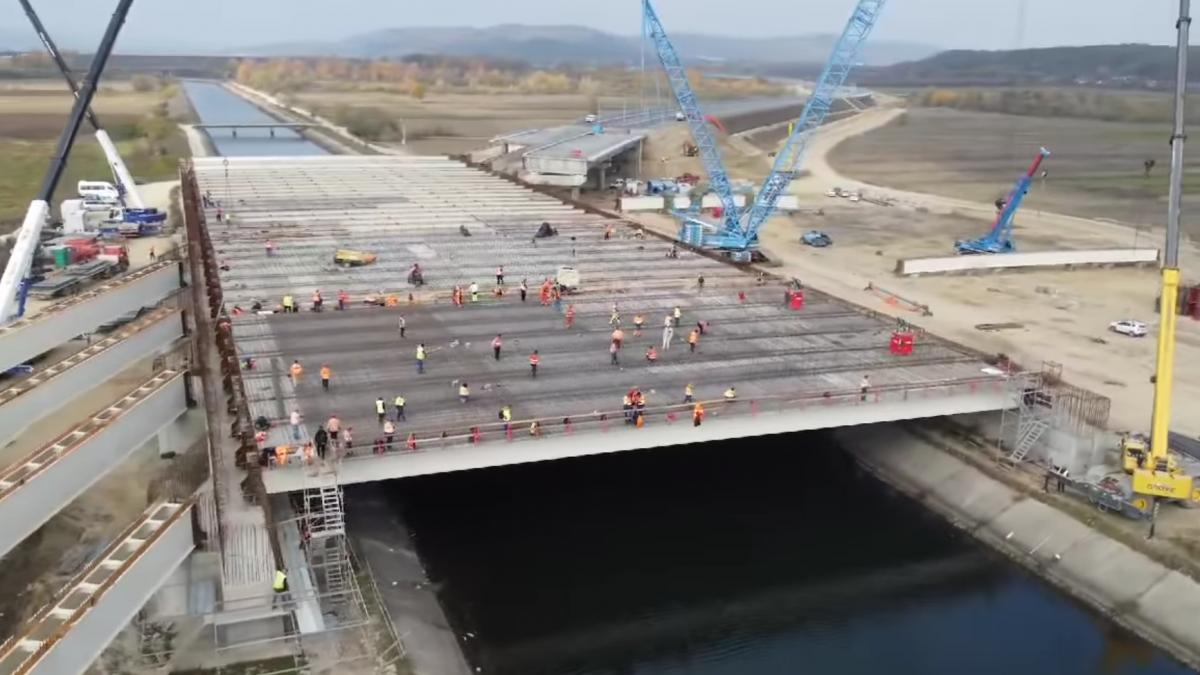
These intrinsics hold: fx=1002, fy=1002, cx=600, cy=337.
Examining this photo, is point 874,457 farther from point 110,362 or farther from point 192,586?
point 110,362

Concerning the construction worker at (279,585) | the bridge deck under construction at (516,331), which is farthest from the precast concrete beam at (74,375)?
the construction worker at (279,585)

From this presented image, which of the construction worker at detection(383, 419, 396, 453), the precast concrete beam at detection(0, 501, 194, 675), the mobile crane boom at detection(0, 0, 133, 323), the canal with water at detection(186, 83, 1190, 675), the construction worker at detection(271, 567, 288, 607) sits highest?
A: the mobile crane boom at detection(0, 0, 133, 323)

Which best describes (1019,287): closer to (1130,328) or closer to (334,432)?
(1130,328)

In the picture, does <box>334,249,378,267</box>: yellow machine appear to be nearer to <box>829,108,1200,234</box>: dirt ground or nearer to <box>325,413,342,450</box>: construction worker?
<box>325,413,342,450</box>: construction worker

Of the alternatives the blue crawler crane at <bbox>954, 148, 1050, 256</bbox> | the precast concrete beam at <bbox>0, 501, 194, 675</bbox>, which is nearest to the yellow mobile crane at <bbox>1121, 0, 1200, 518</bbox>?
the precast concrete beam at <bbox>0, 501, 194, 675</bbox>

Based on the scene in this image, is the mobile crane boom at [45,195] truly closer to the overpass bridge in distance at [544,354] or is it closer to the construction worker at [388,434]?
the overpass bridge in distance at [544,354]

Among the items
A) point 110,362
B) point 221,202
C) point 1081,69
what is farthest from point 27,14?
point 1081,69

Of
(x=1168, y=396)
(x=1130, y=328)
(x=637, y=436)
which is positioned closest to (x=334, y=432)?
(x=637, y=436)
